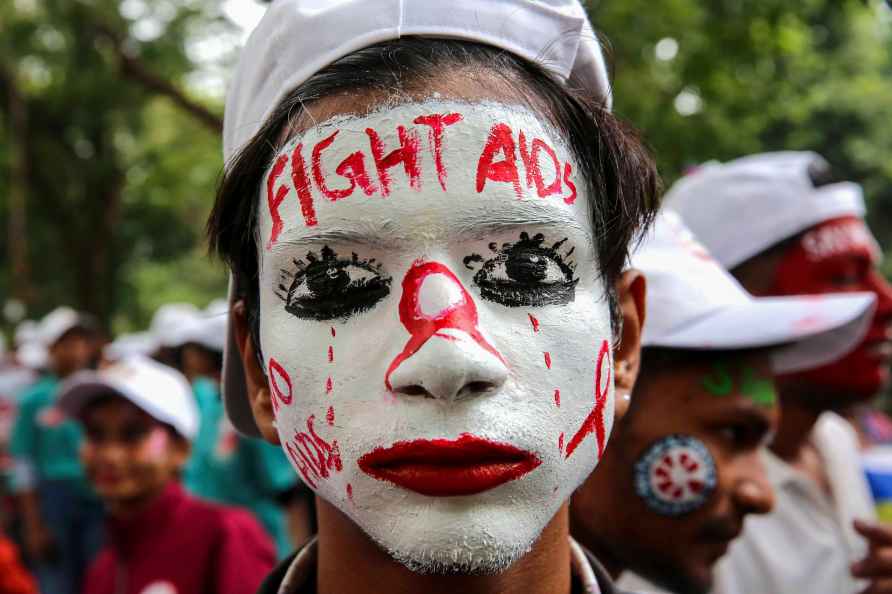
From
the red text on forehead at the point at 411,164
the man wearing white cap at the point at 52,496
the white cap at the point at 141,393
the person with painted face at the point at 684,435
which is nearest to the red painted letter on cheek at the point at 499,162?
the red text on forehead at the point at 411,164

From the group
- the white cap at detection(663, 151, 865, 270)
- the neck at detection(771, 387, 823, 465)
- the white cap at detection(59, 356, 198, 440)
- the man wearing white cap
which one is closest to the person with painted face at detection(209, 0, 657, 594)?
the white cap at detection(663, 151, 865, 270)

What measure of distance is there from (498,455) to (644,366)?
1136mm

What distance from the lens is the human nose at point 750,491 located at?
7.68 ft

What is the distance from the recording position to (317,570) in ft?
5.98

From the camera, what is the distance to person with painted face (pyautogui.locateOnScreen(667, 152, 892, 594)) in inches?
131

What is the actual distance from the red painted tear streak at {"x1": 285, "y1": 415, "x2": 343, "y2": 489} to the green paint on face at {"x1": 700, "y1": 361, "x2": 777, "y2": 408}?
4.07 ft

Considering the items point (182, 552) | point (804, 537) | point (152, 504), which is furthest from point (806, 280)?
point (152, 504)

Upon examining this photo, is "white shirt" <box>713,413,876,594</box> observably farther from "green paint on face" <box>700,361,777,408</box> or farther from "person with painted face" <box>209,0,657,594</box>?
"person with painted face" <box>209,0,657,594</box>

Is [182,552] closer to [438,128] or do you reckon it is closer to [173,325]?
[438,128]

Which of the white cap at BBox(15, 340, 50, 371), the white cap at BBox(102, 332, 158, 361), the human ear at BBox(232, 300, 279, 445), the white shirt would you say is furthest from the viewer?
the white cap at BBox(15, 340, 50, 371)

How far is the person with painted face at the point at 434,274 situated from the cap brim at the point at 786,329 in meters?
0.74

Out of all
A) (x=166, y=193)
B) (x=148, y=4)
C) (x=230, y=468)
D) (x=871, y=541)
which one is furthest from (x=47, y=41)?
(x=871, y=541)

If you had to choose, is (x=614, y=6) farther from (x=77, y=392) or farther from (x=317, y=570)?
(x=317, y=570)

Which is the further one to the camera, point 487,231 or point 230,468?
point 230,468
